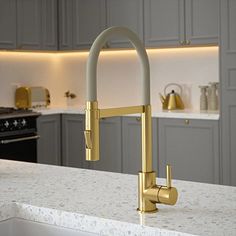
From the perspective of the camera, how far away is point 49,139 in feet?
17.4

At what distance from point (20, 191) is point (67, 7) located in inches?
164

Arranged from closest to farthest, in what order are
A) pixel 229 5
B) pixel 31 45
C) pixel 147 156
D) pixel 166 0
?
pixel 147 156 → pixel 229 5 → pixel 166 0 → pixel 31 45

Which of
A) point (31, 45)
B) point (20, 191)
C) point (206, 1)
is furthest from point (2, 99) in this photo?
point (20, 191)

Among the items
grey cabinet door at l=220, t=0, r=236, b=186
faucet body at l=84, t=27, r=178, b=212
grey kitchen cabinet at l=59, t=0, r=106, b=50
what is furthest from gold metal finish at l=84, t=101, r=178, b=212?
grey kitchen cabinet at l=59, t=0, r=106, b=50

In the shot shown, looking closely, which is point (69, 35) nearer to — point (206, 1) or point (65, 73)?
point (65, 73)

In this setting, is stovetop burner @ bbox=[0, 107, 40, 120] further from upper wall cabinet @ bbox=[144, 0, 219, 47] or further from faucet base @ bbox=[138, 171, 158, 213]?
faucet base @ bbox=[138, 171, 158, 213]

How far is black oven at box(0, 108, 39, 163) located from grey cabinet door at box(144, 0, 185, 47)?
1.26 meters

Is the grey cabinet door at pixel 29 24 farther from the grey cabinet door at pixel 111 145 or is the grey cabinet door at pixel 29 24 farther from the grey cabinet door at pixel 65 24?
the grey cabinet door at pixel 111 145

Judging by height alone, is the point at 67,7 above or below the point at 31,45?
above

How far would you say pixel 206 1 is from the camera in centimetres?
455

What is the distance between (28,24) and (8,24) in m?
0.26

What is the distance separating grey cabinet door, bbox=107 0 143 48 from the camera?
4.96 metres

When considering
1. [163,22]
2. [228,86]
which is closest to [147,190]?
[228,86]

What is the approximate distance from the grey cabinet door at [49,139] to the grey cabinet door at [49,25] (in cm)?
74
